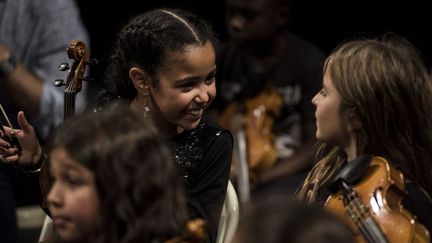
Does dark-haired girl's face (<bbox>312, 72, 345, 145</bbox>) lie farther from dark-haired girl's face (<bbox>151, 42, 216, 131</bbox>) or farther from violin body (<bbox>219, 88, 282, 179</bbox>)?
violin body (<bbox>219, 88, 282, 179</bbox>)

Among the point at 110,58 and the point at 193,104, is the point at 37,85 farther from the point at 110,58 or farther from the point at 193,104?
the point at 193,104

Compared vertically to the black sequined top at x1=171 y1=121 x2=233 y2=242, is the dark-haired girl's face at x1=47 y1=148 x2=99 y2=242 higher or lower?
higher

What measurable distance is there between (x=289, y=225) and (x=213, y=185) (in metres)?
1.09

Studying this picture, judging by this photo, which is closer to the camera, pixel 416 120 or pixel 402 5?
pixel 416 120

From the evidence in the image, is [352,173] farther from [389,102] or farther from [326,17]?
[326,17]

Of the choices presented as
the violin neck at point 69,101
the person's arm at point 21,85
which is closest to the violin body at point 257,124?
the person's arm at point 21,85

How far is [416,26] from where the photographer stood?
4.68 m

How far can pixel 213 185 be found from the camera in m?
2.91

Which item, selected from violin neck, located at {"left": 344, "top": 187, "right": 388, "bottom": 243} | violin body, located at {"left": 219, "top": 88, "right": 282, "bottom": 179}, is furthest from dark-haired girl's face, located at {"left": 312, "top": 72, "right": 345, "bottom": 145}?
violin body, located at {"left": 219, "top": 88, "right": 282, "bottom": 179}

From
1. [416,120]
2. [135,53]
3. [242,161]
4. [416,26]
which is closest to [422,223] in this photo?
[416,120]

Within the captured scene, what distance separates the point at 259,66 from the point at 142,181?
2316mm

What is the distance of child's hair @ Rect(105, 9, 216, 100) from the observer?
9.65 ft

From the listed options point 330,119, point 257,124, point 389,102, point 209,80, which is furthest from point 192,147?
point 257,124

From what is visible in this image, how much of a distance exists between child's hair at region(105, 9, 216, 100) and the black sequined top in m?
0.18
